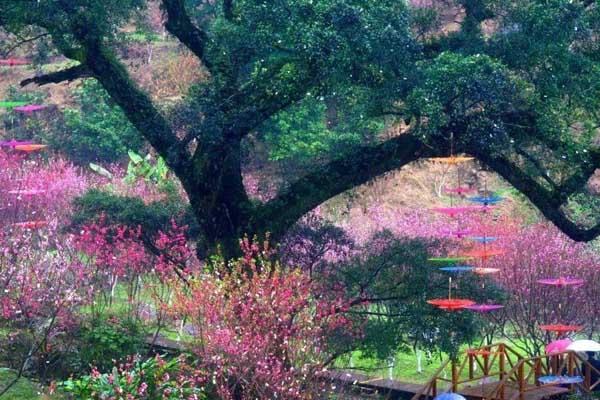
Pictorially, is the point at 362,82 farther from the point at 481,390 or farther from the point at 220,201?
the point at 481,390

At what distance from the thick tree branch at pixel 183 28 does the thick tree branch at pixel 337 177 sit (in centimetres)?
255

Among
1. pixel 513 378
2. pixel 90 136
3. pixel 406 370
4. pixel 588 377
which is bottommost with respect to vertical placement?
pixel 406 370

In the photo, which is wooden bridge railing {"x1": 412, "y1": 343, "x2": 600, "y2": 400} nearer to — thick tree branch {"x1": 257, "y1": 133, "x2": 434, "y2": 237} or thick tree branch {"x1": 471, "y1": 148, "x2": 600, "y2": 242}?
thick tree branch {"x1": 471, "y1": 148, "x2": 600, "y2": 242}

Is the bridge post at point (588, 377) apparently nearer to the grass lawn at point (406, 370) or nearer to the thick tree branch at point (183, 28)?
the grass lawn at point (406, 370)

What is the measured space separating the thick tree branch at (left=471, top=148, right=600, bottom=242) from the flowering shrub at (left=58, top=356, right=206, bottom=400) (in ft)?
18.1

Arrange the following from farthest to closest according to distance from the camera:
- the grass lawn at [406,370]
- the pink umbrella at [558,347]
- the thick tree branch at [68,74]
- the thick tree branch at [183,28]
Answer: the grass lawn at [406,370], the thick tree branch at [183,28], the pink umbrella at [558,347], the thick tree branch at [68,74]

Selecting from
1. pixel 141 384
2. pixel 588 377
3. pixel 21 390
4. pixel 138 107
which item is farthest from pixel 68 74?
pixel 588 377

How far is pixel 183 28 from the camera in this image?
14.5 metres

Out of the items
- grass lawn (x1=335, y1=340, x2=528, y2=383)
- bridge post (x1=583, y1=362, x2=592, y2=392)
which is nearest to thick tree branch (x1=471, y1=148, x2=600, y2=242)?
bridge post (x1=583, y1=362, x2=592, y2=392)

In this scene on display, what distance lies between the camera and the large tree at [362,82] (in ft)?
37.8

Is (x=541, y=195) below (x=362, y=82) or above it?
below

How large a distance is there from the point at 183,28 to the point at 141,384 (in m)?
6.67

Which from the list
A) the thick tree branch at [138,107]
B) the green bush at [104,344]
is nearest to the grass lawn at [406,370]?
the green bush at [104,344]

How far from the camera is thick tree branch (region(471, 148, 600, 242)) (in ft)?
44.8
